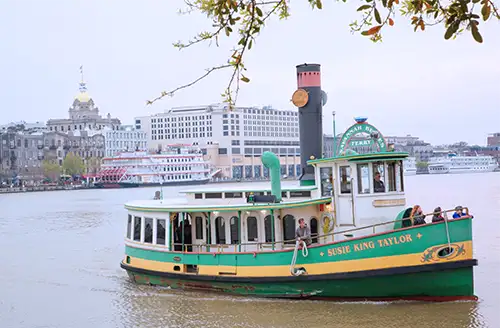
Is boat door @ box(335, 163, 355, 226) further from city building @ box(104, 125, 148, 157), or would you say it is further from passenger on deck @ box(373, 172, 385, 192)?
city building @ box(104, 125, 148, 157)

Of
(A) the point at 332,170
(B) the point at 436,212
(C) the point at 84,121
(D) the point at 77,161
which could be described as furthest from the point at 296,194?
(C) the point at 84,121

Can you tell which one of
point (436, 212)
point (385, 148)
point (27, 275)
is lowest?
point (27, 275)

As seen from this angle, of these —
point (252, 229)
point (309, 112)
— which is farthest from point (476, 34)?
point (309, 112)

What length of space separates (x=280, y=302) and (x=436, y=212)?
3605 mm

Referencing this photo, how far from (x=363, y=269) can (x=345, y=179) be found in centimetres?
195

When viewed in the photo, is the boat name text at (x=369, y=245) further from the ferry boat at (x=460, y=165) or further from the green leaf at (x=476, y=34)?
the ferry boat at (x=460, y=165)

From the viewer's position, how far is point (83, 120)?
5423 inches

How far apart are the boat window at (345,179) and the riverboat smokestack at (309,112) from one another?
2.08m

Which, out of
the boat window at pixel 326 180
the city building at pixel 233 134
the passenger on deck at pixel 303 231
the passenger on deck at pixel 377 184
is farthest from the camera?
the city building at pixel 233 134

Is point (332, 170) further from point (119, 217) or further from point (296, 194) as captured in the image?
point (119, 217)

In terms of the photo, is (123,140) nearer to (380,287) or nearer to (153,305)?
(153,305)

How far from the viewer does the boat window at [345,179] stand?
13655 millimetres

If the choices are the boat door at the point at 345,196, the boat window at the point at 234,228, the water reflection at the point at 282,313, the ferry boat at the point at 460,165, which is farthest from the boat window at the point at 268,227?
the ferry boat at the point at 460,165

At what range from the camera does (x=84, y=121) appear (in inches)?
5423
